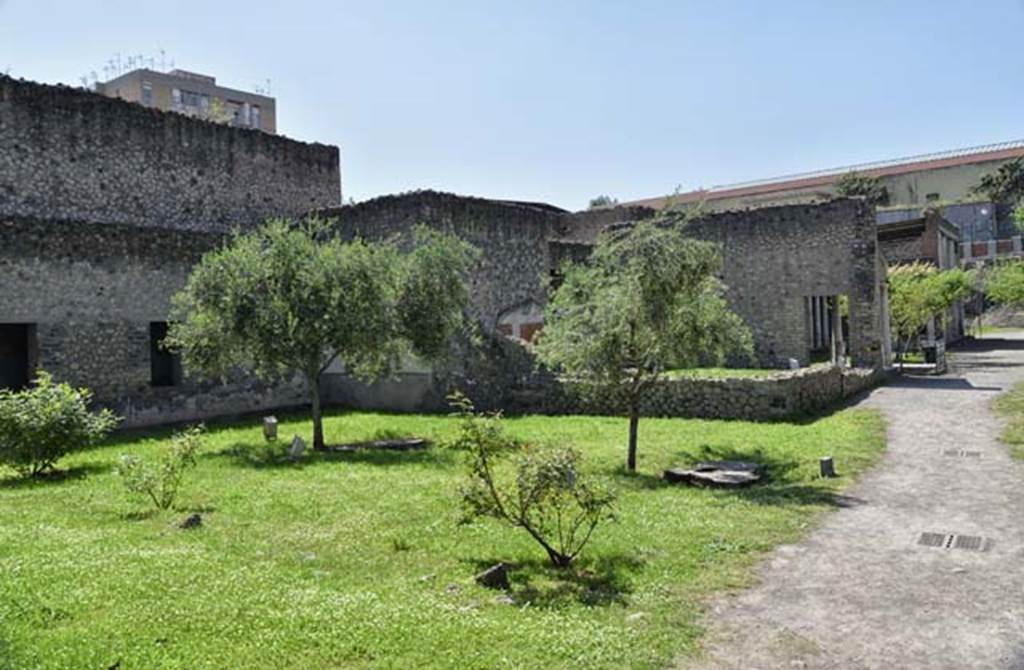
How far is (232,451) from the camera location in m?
14.3

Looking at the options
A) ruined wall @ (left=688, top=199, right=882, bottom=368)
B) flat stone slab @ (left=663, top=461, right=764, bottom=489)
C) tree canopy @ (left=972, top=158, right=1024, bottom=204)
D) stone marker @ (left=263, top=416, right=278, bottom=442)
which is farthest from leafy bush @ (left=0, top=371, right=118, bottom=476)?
tree canopy @ (left=972, top=158, right=1024, bottom=204)

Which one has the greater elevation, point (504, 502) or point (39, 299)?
point (39, 299)

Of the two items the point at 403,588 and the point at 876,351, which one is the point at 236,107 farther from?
the point at 403,588

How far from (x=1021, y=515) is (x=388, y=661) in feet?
23.8

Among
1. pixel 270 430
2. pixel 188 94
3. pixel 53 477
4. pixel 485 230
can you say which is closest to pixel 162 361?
pixel 270 430

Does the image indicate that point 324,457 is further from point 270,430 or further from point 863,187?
point 863,187

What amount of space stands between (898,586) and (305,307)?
34.5 ft

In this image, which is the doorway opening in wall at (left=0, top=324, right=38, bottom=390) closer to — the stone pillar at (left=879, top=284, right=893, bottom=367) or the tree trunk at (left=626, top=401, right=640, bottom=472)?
the tree trunk at (left=626, top=401, right=640, bottom=472)

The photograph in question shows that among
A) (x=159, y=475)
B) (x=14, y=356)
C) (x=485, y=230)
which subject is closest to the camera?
(x=159, y=475)

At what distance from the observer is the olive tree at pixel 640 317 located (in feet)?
39.1

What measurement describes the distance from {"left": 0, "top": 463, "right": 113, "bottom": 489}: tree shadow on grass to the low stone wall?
27.7ft

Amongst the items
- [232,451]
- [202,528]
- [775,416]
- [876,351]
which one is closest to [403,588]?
[202,528]

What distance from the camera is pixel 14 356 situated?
18.6 metres

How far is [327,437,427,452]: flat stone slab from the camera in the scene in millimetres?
14430
